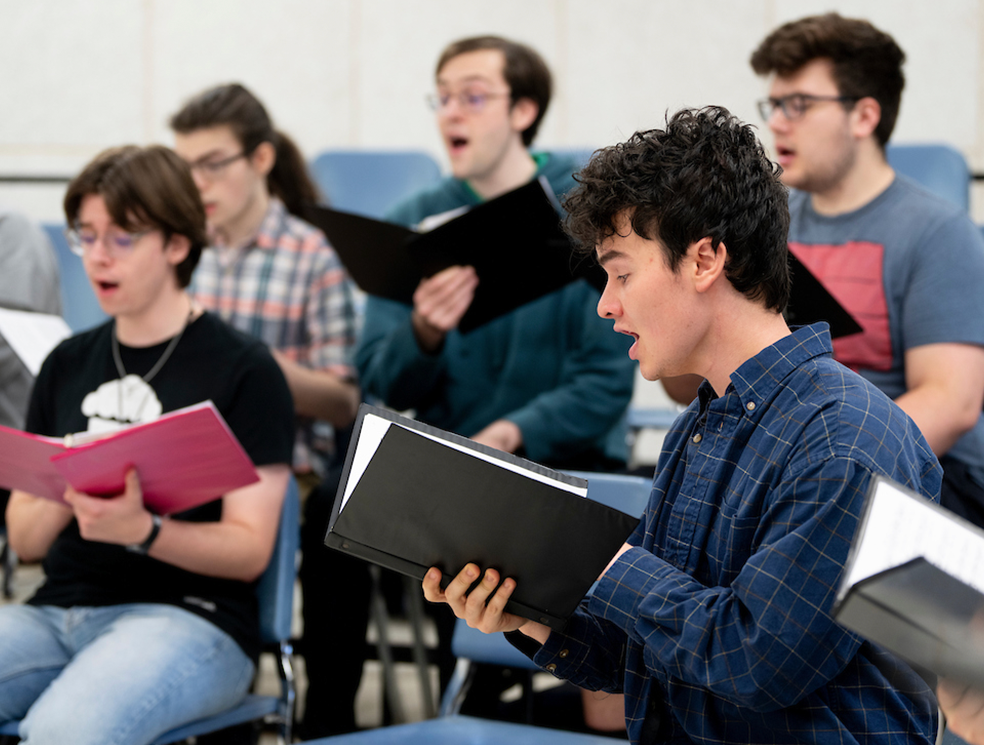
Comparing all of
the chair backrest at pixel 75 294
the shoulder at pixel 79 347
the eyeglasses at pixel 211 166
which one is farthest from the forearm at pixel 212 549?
the chair backrest at pixel 75 294

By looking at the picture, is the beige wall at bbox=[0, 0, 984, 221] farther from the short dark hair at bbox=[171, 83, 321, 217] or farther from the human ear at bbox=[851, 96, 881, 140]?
the human ear at bbox=[851, 96, 881, 140]

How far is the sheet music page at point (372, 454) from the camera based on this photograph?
1027 mm

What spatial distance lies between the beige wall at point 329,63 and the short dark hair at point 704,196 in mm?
3105

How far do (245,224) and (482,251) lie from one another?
0.99m

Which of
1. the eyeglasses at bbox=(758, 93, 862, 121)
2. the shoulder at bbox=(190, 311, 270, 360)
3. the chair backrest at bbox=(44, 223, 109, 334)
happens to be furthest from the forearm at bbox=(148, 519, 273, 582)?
the chair backrest at bbox=(44, 223, 109, 334)

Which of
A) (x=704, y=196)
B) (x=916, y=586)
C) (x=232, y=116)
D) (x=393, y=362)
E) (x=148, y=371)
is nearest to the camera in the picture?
(x=916, y=586)

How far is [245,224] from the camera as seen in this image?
2.78 m

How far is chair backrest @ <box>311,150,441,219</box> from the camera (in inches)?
→ 138

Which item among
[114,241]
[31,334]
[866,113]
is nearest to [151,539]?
[114,241]

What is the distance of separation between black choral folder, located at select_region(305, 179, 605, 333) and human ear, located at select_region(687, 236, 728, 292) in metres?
0.81

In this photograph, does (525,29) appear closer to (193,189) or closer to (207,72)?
(207,72)

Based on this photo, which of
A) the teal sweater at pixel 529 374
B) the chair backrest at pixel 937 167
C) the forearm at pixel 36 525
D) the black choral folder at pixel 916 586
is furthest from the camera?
the chair backrest at pixel 937 167

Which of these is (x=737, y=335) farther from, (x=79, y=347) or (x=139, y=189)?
(x=79, y=347)

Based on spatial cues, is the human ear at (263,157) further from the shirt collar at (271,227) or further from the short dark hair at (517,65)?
the short dark hair at (517,65)
